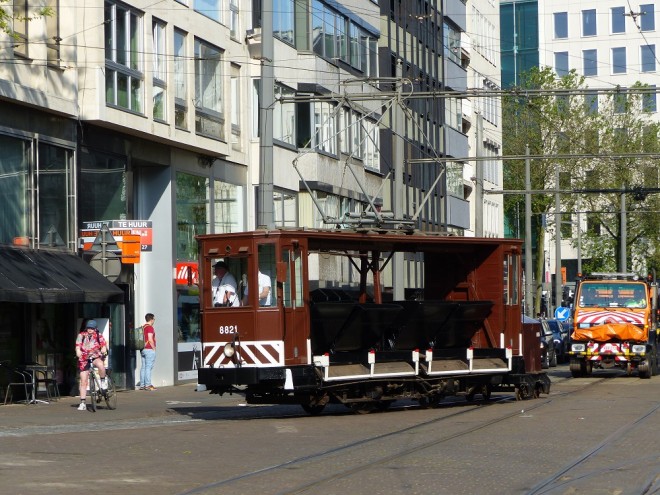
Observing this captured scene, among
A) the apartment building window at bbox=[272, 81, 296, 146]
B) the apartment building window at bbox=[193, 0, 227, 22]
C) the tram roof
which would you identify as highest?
the apartment building window at bbox=[193, 0, 227, 22]

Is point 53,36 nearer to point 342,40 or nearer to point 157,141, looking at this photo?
point 157,141

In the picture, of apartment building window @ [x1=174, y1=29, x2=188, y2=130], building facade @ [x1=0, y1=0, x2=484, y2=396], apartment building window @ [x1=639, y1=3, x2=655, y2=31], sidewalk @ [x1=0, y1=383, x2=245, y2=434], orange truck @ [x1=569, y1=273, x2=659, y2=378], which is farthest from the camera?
apartment building window @ [x1=639, y1=3, x2=655, y2=31]

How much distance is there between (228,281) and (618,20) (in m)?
85.3

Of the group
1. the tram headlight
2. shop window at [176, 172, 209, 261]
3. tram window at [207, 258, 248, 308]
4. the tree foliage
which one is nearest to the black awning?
tram window at [207, 258, 248, 308]

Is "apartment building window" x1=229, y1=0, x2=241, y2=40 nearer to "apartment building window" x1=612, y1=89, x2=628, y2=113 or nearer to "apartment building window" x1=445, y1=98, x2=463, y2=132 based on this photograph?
"apartment building window" x1=445, y1=98, x2=463, y2=132

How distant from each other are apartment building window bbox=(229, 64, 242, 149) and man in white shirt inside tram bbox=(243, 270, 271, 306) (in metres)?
15.8

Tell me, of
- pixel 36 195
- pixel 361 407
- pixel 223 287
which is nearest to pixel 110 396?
pixel 223 287

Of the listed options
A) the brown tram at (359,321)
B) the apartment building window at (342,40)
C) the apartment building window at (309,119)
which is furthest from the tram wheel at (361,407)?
the apartment building window at (342,40)

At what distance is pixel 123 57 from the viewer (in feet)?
99.3

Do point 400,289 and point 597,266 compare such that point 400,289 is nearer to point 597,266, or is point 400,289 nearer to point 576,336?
point 576,336

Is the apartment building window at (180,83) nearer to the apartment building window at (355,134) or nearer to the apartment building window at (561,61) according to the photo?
the apartment building window at (355,134)

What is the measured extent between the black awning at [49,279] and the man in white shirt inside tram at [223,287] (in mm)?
4261

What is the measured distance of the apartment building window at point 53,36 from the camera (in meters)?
27.8

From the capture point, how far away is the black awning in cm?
2492
